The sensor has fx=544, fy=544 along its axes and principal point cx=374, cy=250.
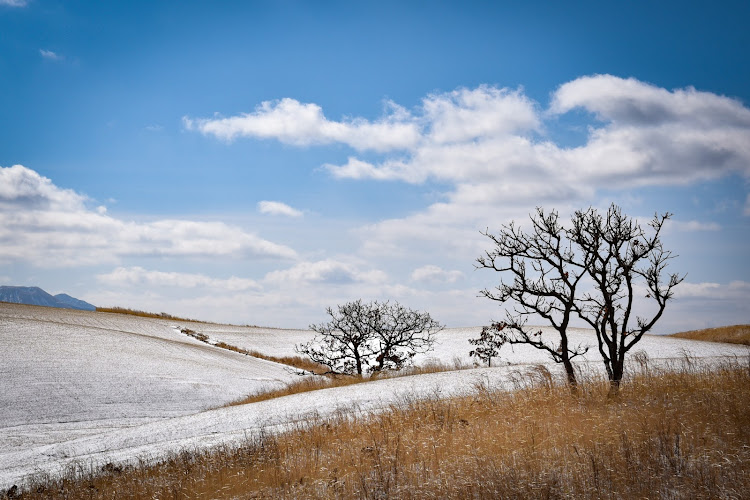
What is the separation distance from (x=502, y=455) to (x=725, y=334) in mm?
41937

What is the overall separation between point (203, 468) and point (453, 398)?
7168 millimetres

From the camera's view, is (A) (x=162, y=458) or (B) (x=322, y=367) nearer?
(A) (x=162, y=458)

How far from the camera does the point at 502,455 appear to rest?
912cm

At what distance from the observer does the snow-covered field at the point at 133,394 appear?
15531 mm

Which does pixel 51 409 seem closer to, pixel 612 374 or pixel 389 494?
pixel 389 494

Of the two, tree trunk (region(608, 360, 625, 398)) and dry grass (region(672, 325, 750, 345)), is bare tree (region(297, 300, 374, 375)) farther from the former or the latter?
dry grass (region(672, 325, 750, 345))

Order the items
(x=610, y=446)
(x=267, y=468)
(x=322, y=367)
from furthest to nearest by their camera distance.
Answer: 1. (x=322, y=367)
2. (x=267, y=468)
3. (x=610, y=446)

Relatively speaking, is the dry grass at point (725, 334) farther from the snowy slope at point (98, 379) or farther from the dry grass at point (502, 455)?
the snowy slope at point (98, 379)

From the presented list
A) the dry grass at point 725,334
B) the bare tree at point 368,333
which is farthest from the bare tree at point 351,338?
the dry grass at point 725,334

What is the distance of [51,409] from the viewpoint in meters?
19.1

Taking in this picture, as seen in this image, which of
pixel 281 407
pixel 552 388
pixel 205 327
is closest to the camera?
pixel 552 388

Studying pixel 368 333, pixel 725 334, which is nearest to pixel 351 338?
pixel 368 333

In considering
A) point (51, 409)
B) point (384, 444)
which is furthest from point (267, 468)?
point (51, 409)

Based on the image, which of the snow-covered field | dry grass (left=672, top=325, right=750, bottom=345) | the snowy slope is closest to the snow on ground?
the snow-covered field
